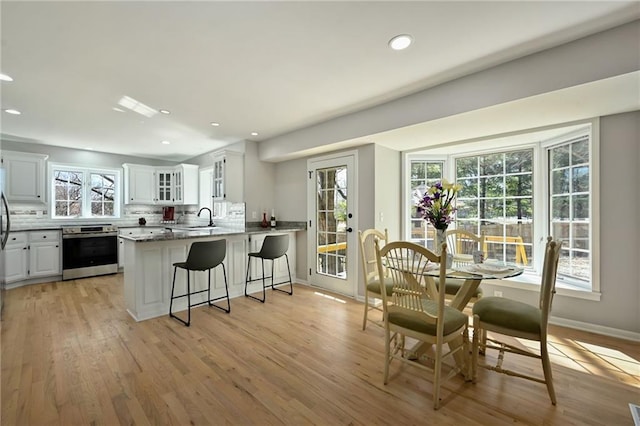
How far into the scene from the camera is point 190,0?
5.45 feet

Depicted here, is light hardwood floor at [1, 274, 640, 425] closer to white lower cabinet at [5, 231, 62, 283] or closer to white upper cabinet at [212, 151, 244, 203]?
white lower cabinet at [5, 231, 62, 283]

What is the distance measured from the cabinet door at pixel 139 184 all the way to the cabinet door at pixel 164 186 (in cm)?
10

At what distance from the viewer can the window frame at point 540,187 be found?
109 inches

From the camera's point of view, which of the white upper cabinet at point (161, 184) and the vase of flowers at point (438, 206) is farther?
the white upper cabinet at point (161, 184)

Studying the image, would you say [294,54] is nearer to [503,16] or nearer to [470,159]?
[503,16]

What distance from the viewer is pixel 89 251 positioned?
16.7 ft

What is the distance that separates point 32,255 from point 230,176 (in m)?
3.50

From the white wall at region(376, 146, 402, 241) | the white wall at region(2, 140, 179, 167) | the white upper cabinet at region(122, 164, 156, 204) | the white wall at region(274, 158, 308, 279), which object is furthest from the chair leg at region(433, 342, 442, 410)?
the white wall at region(2, 140, 179, 167)

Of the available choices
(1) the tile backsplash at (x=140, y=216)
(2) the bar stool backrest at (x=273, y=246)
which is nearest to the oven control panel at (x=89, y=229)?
(1) the tile backsplash at (x=140, y=216)

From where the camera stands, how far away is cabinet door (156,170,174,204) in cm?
628

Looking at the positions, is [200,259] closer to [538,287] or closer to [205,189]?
[205,189]

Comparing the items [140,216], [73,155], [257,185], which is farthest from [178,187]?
[257,185]

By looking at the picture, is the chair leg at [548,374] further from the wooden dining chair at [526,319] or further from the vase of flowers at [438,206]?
the vase of flowers at [438,206]

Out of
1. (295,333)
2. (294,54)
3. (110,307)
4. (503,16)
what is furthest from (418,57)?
(110,307)
